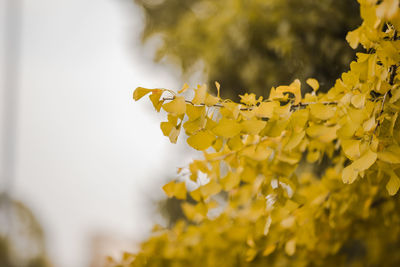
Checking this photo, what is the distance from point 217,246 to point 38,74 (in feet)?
6.91

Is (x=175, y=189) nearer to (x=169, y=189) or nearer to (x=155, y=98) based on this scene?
(x=169, y=189)

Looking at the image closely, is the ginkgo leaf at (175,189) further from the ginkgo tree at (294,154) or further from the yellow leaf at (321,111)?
the yellow leaf at (321,111)

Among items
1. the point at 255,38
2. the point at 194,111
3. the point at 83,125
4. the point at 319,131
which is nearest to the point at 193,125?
the point at 194,111

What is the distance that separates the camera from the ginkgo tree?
0.31m

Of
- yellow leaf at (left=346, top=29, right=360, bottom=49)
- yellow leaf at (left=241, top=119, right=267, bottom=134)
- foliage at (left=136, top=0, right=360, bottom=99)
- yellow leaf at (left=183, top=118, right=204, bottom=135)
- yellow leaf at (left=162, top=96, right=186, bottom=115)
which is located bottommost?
yellow leaf at (left=241, top=119, right=267, bottom=134)

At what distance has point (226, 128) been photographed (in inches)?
12.7

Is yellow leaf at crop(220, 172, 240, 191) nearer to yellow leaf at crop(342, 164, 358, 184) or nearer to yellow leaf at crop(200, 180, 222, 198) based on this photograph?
yellow leaf at crop(200, 180, 222, 198)

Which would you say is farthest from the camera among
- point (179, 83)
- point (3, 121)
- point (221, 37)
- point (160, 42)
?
point (3, 121)

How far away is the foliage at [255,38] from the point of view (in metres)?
0.67

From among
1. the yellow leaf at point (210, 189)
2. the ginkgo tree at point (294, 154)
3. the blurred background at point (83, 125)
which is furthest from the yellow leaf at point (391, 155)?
the blurred background at point (83, 125)

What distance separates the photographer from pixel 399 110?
0.30 metres

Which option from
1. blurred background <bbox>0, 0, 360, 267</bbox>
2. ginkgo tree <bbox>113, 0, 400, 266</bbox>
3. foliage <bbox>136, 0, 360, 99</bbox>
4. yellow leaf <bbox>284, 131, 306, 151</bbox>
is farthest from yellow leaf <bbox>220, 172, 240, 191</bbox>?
blurred background <bbox>0, 0, 360, 267</bbox>

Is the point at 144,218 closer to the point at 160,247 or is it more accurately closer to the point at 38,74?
the point at 160,247

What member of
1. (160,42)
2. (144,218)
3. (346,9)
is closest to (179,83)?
(160,42)
